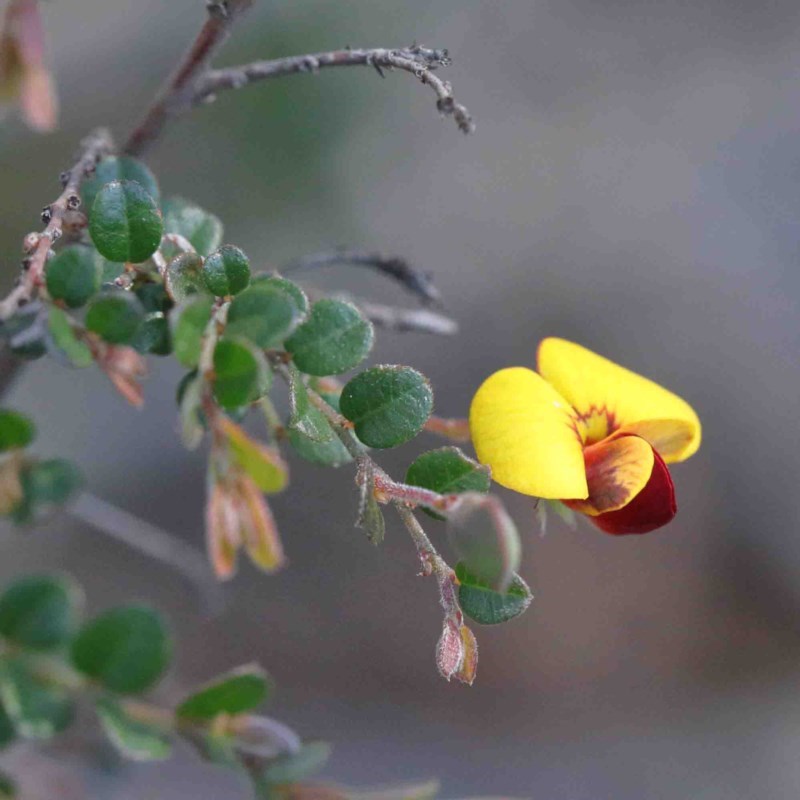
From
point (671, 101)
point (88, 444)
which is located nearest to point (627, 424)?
point (88, 444)

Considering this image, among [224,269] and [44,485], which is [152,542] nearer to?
[44,485]

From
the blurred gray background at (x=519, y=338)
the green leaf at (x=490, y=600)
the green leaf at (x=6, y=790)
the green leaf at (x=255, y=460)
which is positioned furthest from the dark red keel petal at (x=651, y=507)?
the blurred gray background at (x=519, y=338)

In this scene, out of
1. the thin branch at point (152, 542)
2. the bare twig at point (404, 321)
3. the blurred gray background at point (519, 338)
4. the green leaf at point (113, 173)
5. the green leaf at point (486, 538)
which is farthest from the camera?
the blurred gray background at point (519, 338)

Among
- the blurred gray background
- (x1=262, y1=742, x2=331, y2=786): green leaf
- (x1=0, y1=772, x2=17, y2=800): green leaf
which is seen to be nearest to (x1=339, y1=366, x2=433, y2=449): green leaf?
(x1=262, y1=742, x2=331, y2=786): green leaf

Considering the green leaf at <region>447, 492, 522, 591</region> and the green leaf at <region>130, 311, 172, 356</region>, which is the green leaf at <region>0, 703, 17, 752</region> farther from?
the green leaf at <region>447, 492, 522, 591</region>

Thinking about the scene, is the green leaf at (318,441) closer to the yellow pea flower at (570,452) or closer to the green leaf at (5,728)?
the yellow pea flower at (570,452)

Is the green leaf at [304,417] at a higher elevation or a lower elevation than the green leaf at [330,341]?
lower
